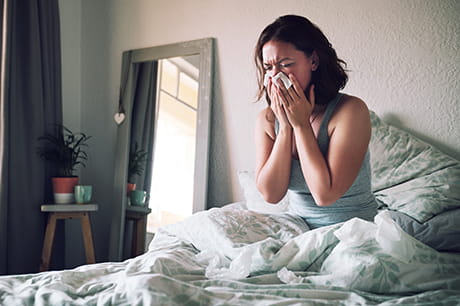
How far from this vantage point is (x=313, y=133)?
52.1 inches

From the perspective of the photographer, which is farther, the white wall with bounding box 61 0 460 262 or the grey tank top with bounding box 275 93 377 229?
the white wall with bounding box 61 0 460 262

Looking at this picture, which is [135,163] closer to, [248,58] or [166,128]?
[166,128]

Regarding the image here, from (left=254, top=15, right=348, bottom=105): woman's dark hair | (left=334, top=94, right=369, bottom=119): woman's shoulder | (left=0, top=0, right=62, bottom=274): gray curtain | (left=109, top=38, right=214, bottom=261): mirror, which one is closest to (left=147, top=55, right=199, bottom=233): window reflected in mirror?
(left=109, top=38, right=214, bottom=261): mirror

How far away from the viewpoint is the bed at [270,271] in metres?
0.91

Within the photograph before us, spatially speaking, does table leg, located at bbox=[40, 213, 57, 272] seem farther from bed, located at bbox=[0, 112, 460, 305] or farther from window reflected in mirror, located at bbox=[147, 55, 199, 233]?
bed, located at bbox=[0, 112, 460, 305]

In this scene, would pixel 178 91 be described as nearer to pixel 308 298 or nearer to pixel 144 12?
pixel 144 12

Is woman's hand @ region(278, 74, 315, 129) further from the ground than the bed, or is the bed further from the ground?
woman's hand @ region(278, 74, 315, 129)

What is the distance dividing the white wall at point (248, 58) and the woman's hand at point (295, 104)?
86cm

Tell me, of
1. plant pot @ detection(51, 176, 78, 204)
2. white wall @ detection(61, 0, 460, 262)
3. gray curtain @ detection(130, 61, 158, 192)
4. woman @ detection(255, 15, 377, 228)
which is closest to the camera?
woman @ detection(255, 15, 377, 228)

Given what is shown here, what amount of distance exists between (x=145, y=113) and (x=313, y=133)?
1.71 meters

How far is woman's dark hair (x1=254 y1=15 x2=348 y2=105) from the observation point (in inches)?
53.5

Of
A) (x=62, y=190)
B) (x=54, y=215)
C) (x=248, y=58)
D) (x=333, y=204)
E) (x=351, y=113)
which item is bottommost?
(x=54, y=215)

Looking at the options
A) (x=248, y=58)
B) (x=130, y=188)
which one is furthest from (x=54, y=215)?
(x=248, y=58)

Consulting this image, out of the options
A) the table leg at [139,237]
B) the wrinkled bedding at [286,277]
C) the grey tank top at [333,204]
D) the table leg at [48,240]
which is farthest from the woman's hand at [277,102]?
the table leg at [48,240]
